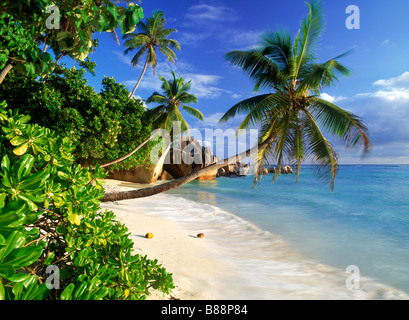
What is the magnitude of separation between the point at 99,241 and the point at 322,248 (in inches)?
303

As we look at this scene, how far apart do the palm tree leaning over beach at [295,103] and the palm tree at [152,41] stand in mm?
12748

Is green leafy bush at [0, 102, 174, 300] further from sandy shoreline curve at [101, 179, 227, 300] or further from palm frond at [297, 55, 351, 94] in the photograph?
palm frond at [297, 55, 351, 94]

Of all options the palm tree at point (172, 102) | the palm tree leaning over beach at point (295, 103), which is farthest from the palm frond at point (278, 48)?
the palm tree at point (172, 102)

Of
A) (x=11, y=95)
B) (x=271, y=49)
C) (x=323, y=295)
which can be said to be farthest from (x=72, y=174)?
(x=11, y=95)

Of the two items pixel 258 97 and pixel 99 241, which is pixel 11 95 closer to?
pixel 258 97

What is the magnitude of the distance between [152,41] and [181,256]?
60.3ft

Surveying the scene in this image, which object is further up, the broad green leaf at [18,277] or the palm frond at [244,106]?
the palm frond at [244,106]

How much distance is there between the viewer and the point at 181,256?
188 inches

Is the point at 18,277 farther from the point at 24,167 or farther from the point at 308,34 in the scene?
the point at 308,34

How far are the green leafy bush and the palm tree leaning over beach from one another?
206 inches

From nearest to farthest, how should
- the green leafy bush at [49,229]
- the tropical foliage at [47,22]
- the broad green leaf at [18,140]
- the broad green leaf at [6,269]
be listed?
the broad green leaf at [6,269], the green leafy bush at [49,229], the broad green leaf at [18,140], the tropical foliage at [47,22]

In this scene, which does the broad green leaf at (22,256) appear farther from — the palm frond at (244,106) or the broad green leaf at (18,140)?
the palm frond at (244,106)

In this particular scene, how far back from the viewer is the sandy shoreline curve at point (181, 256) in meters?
3.47

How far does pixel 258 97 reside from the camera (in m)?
7.33
